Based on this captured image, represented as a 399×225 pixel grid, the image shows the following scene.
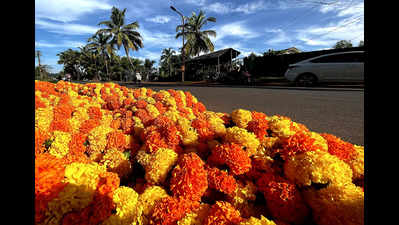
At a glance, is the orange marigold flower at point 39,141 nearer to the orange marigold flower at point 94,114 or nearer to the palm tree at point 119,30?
the orange marigold flower at point 94,114

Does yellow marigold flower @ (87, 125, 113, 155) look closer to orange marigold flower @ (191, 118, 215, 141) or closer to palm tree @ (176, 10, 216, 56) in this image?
orange marigold flower @ (191, 118, 215, 141)

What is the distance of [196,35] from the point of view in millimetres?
22172

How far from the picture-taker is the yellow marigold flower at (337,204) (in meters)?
0.59

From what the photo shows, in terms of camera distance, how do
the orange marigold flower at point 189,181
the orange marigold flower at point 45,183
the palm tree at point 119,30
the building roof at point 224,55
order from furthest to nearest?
1. the palm tree at point 119,30
2. the building roof at point 224,55
3. the orange marigold flower at point 189,181
4. the orange marigold flower at point 45,183

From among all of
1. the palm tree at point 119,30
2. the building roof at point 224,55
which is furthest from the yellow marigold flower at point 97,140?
the palm tree at point 119,30

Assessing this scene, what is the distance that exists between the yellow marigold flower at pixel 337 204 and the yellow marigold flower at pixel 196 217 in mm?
423

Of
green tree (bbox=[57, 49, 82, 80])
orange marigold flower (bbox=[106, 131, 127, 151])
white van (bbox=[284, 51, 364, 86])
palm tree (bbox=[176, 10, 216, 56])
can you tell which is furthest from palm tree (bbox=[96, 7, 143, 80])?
orange marigold flower (bbox=[106, 131, 127, 151])

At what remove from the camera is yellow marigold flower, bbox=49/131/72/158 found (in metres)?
0.95

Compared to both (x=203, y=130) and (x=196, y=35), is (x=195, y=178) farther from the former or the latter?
(x=196, y=35)
